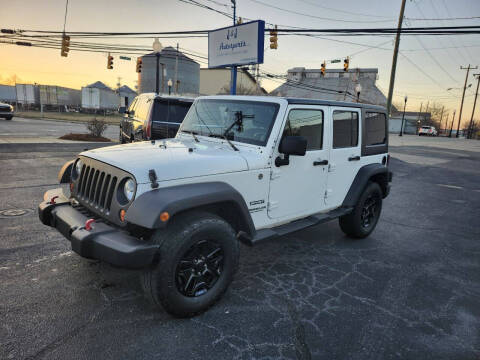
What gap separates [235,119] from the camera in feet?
12.4

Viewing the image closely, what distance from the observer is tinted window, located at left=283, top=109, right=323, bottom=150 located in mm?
3645

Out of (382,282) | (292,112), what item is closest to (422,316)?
(382,282)

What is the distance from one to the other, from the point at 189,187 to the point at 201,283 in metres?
0.90

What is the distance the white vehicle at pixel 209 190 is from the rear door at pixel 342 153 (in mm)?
14

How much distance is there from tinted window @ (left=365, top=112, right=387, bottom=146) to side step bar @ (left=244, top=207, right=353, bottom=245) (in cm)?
115

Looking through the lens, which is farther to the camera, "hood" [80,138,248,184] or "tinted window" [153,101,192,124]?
"tinted window" [153,101,192,124]

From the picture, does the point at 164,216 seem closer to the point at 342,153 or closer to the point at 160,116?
the point at 342,153

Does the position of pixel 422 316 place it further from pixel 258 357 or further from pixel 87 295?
pixel 87 295

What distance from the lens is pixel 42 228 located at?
4.78 m

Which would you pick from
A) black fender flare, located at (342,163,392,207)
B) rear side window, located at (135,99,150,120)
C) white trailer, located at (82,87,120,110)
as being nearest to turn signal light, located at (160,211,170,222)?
black fender flare, located at (342,163,392,207)

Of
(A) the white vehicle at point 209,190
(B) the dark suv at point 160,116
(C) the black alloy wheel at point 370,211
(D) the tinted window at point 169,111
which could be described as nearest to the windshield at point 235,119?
(A) the white vehicle at point 209,190

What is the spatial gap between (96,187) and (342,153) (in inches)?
120

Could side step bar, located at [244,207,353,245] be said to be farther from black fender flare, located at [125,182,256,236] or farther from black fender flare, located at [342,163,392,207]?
black fender flare, located at [125,182,256,236]

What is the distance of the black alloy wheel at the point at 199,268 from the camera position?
2.84m
